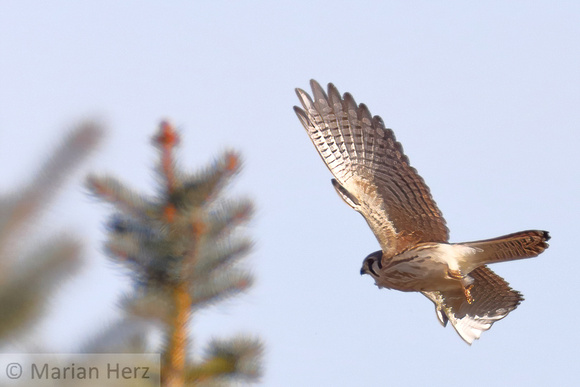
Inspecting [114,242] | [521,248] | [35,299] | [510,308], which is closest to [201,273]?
[114,242]

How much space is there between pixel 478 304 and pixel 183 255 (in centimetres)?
550

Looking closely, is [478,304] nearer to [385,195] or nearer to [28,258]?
[385,195]

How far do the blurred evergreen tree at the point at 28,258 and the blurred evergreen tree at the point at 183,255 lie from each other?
38 cm

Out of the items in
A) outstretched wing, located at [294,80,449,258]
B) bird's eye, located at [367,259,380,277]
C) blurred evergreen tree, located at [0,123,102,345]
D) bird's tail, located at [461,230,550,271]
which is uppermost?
outstretched wing, located at [294,80,449,258]

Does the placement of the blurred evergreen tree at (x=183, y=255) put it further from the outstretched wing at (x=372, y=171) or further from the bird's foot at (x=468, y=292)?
the bird's foot at (x=468, y=292)

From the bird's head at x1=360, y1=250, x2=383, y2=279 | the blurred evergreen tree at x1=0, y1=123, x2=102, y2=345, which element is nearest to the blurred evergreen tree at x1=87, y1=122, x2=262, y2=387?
the blurred evergreen tree at x1=0, y1=123, x2=102, y2=345

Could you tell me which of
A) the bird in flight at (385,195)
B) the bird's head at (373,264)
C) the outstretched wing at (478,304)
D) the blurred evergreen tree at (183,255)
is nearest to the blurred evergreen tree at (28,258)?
the blurred evergreen tree at (183,255)

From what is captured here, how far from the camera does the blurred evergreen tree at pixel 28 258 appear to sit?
1728mm

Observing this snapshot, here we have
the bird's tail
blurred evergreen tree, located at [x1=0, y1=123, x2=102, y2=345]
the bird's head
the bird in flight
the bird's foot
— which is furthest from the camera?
the bird's foot

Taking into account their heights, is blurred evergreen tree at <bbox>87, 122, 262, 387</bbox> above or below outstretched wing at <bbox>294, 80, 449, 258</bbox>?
below

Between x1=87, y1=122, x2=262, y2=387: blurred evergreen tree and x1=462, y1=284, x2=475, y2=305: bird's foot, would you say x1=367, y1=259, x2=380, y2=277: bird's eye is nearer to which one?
x1=462, y1=284, x2=475, y2=305: bird's foot

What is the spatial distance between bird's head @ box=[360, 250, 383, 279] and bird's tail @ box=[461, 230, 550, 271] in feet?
2.49

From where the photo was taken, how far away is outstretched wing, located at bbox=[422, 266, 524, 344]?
7.27 meters

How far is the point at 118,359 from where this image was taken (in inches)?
79.5
